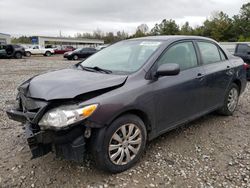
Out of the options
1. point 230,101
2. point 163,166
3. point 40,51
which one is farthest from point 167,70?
point 40,51

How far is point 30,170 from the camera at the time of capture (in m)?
2.92

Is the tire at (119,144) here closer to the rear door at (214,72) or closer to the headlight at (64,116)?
the headlight at (64,116)

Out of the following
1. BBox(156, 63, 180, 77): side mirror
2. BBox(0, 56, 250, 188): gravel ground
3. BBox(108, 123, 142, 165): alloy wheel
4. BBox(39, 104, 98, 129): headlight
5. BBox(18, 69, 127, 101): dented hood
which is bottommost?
BBox(0, 56, 250, 188): gravel ground

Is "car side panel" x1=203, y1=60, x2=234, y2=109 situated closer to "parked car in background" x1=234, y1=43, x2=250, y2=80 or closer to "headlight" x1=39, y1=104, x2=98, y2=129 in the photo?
"headlight" x1=39, y1=104, x2=98, y2=129

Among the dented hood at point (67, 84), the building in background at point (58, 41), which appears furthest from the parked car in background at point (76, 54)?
the building in background at point (58, 41)

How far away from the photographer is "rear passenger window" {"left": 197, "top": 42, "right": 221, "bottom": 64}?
4016 millimetres

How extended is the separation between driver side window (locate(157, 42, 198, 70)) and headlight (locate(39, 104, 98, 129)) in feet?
4.24

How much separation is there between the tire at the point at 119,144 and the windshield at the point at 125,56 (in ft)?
2.36

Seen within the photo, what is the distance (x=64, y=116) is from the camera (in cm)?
241

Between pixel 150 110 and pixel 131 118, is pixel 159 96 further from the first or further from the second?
pixel 131 118

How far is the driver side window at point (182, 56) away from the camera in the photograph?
3.37 meters

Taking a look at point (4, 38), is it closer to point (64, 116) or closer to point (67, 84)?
point (67, 84)

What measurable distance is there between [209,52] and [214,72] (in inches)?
15.7

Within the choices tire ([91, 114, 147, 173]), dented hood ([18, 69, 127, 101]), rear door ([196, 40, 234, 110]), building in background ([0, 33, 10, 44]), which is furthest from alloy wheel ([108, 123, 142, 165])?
building in background ([0, 33, 10, 44])
